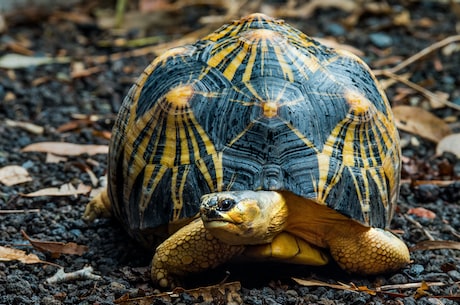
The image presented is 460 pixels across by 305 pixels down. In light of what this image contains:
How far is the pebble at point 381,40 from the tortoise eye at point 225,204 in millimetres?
5195

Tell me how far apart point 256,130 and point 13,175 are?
7.21 ft

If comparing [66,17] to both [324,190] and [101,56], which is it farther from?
[324,190]

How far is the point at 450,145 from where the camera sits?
5715mm

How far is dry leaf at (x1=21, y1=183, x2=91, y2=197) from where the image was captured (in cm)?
484

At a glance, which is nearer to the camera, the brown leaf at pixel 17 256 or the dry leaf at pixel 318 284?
the dry leaf at pixel 318 284

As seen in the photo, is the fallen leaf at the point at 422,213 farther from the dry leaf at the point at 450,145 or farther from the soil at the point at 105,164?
the dry leaf at the point at 450,145

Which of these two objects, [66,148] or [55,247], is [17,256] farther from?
[66,148]

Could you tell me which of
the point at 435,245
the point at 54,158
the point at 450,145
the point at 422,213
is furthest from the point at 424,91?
the point at 54,158

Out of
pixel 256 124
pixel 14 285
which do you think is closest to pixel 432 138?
pixel 256 124

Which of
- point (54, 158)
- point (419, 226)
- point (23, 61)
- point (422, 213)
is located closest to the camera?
point (419, 226)

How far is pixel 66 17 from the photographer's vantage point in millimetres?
8992

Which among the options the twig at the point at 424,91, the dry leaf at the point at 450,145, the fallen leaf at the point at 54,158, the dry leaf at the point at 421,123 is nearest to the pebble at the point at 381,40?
the twig at the point at 424,91

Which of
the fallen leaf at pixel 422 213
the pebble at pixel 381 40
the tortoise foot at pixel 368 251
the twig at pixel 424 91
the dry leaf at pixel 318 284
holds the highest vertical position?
the pebble at pixel 381 40

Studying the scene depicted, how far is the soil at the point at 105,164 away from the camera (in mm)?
3629
